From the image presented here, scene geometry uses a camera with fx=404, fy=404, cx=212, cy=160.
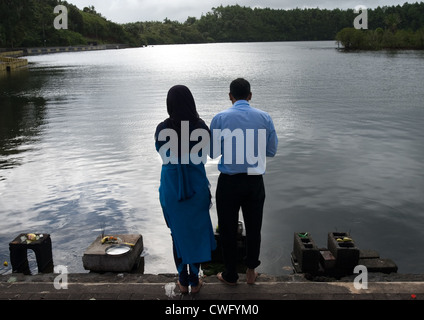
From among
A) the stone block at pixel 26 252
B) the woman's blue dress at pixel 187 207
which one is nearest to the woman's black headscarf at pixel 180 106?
the woman's blue dress at pixel 187 207

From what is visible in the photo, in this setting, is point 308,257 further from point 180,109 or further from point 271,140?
point 180,109

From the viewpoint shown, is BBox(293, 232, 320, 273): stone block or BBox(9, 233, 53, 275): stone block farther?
BBox(9, 233, 53, 275): stone block

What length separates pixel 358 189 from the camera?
8875mm

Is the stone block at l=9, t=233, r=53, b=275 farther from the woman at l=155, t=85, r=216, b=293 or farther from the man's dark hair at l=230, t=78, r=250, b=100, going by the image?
the man's dark hair at l=230, t=78, r=250, b=100

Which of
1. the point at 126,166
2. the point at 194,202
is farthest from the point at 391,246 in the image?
the point at 126,166

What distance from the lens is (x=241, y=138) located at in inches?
151

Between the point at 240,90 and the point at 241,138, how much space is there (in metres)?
0.47

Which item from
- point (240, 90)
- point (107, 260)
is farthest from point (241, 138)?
point (107, 260)

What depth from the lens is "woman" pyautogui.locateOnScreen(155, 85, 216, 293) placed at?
143 inches

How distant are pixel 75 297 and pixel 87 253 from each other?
154cm

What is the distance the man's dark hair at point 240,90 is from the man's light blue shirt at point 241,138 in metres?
0.06

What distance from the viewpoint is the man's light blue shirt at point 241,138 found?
3.81 m

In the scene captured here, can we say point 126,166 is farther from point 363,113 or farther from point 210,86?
point 210,86

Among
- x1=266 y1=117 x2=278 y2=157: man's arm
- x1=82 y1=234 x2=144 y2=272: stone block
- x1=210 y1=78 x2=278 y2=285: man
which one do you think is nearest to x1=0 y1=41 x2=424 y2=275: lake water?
x1=82 y1=234 x2=144 y2=272: stone block
